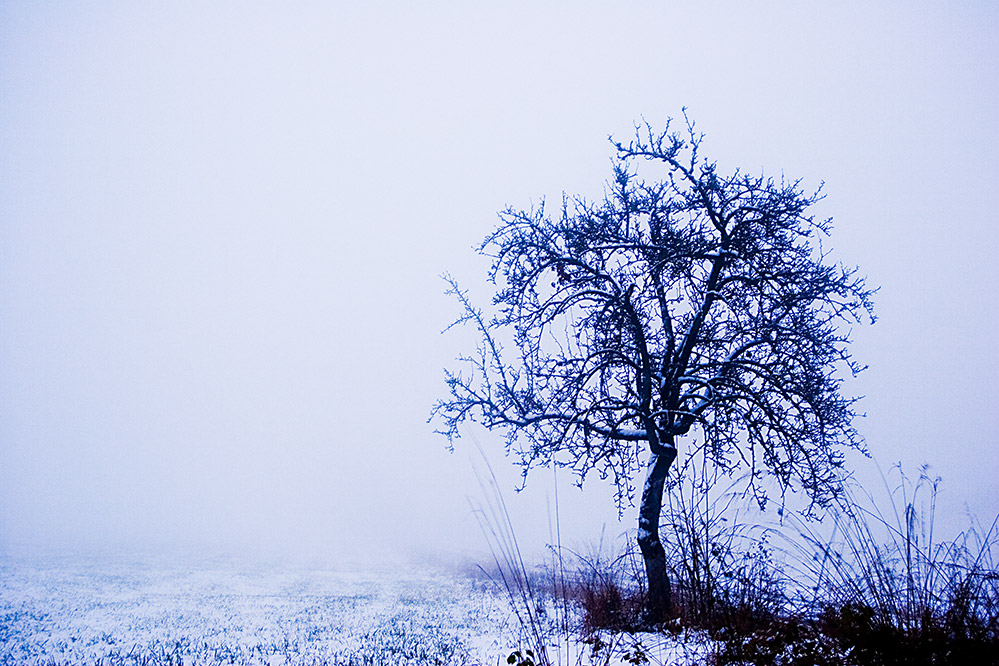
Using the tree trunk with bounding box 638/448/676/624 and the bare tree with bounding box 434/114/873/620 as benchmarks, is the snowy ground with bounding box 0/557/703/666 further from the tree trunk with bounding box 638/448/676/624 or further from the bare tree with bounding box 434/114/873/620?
the bare tree with bounding box 434/114/873/620

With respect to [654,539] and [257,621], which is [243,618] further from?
[654,539]

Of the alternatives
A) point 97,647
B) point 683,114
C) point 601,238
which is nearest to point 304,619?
point 97,647

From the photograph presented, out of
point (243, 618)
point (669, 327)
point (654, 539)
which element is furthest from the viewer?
point (669, 327)

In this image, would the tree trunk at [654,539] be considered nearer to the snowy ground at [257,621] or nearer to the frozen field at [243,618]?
the snowy ground at [257,621]

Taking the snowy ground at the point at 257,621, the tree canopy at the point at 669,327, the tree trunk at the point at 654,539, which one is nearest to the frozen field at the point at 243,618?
the snowy ground at the point at 257,621

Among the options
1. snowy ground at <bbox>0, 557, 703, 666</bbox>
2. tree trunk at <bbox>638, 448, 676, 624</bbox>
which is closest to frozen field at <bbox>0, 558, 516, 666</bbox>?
snowy ground at <bbox>0, 557, 703, 666</bbox>

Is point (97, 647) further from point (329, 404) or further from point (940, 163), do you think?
point (329, 404)

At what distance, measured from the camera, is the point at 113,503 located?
45.4 meters

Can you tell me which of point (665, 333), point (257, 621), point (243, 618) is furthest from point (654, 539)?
point (243, 618)

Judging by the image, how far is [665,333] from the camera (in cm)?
855

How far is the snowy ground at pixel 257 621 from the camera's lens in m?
5.61

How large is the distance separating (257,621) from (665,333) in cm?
733

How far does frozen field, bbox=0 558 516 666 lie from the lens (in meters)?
5.79

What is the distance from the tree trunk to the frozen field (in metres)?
1.89
